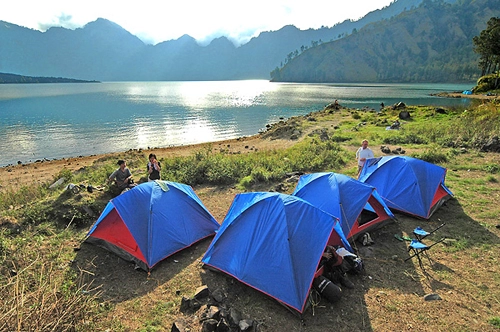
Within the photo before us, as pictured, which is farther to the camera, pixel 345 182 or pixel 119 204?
pixel 345 182

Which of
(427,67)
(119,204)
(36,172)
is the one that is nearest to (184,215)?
(119,204)

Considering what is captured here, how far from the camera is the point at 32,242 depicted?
27.0 feet

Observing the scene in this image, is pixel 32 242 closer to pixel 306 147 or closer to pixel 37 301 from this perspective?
pixel 37 301

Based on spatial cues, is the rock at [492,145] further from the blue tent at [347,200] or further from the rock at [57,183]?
the rock at [57,183]

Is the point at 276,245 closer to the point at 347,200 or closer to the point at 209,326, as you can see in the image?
the point at 209,326

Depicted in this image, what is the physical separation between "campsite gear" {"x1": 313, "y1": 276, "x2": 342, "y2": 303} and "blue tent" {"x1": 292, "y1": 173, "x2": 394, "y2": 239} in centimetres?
229

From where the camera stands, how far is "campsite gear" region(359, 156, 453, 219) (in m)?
9.56

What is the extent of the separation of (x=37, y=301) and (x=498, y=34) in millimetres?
76920

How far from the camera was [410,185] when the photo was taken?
9.73 metres

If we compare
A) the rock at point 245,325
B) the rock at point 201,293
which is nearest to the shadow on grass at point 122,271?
the rock at point 201,293

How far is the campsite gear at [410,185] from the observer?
9.56 meters

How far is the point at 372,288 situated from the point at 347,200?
253 centimetres

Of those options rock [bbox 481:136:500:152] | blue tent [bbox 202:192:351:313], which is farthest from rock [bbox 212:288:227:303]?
rock [bbox 481:136:500:152]

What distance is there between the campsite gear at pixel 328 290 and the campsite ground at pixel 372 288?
18cm
